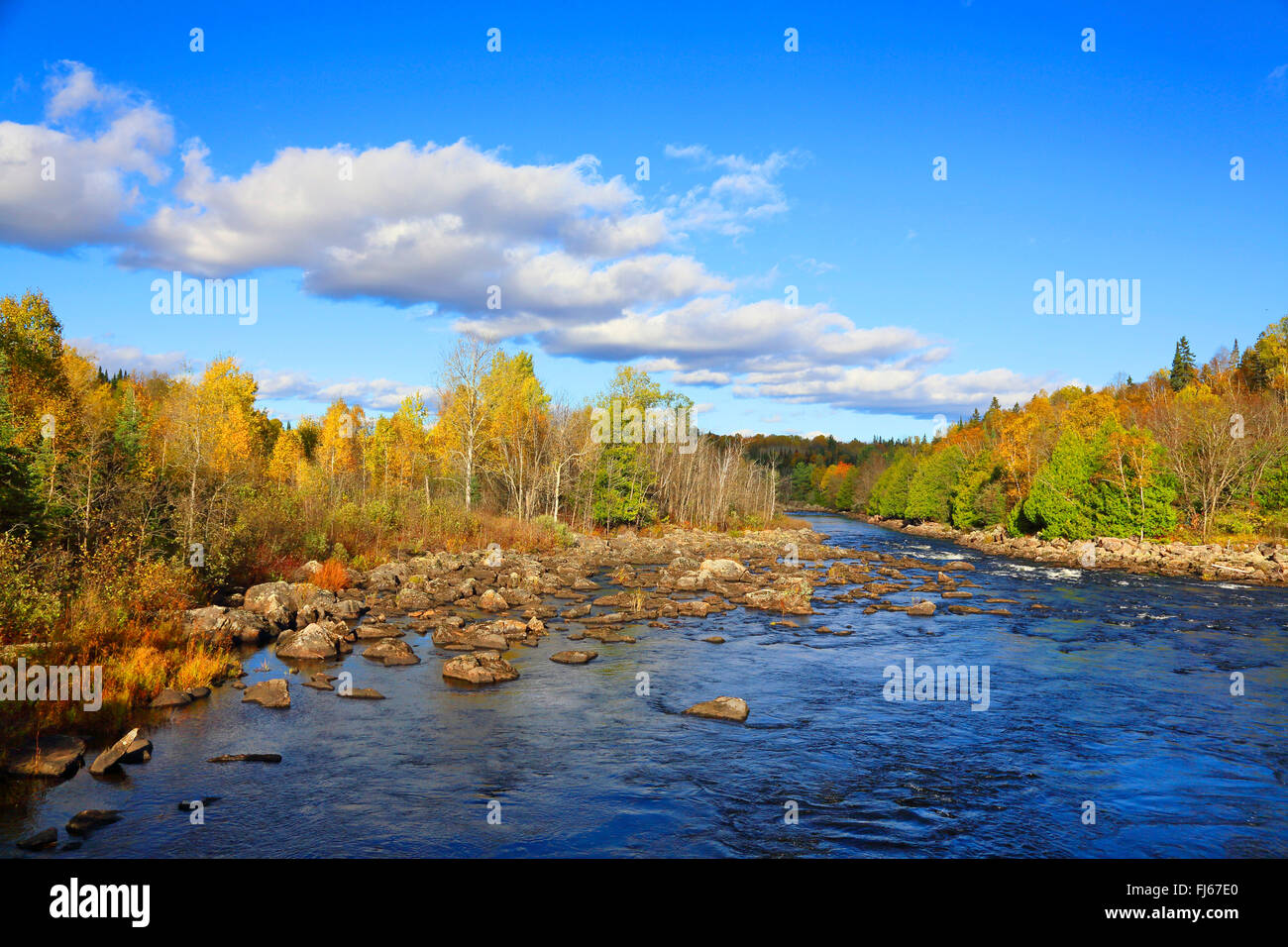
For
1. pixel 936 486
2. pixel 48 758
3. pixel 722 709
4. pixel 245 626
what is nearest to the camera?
pixel 48 758

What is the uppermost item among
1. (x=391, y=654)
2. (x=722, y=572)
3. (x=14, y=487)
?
(x=14, y=487)

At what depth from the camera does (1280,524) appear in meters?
47.6

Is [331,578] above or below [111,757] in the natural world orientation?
above

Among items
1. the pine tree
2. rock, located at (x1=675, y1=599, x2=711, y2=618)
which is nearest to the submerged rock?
rock, located at (x1=675, y1=599, x2=711, y2=618)

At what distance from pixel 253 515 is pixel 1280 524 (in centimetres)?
5902

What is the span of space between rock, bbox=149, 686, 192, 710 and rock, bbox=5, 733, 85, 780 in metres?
2.73

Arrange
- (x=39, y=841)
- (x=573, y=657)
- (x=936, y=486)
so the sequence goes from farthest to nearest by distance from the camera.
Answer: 1. (x=936, y=486)
2. (x=573, y=657)
3. (x=39, y=841)

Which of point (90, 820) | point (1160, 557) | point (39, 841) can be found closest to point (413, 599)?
point (90, 820)

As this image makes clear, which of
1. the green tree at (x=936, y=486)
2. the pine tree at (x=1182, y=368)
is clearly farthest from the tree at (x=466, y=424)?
the pine tree at (x=1182, y=368)

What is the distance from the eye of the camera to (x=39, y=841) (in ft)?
29.8

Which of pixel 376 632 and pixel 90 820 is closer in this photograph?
pixel 90 820

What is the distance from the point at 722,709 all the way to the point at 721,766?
10.1ft

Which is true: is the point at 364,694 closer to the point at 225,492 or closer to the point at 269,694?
the point at 269,694

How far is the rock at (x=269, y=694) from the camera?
613 inches
